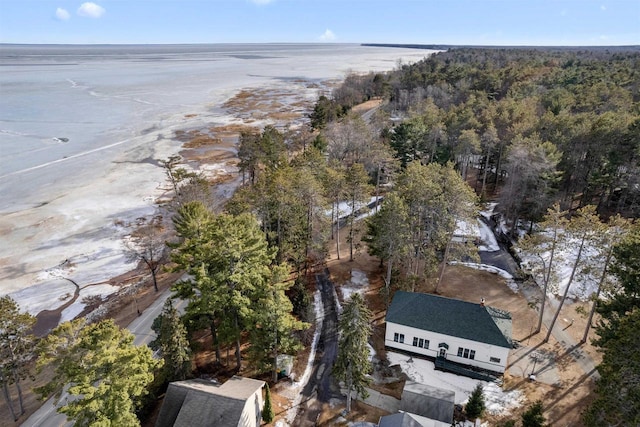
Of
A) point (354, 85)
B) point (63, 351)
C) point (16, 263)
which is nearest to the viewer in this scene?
point (63, 351)

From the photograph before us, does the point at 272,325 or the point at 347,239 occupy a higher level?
the point at 272,325

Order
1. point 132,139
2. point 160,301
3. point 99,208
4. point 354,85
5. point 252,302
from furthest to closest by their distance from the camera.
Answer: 1. point 354,85
2. point 132,139
3. point 99,208
4. point 160,301
5. point 252,302

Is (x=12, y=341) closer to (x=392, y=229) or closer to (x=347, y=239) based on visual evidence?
(x=392, y=229)

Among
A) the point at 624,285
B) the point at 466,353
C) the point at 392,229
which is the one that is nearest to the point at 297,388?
the point at 466,353

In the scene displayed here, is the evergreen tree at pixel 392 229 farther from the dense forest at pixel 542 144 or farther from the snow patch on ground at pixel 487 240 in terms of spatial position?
the dense forest at pixel 542 144

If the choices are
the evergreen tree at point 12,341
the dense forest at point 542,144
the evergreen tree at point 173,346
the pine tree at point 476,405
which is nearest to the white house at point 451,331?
the pine tree at point 476,405

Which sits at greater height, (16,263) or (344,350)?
(344,350)

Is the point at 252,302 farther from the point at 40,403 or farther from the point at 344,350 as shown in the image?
the point at 40,403

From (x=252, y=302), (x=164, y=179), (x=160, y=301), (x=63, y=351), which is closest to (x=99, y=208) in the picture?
(x=164, y=179)
